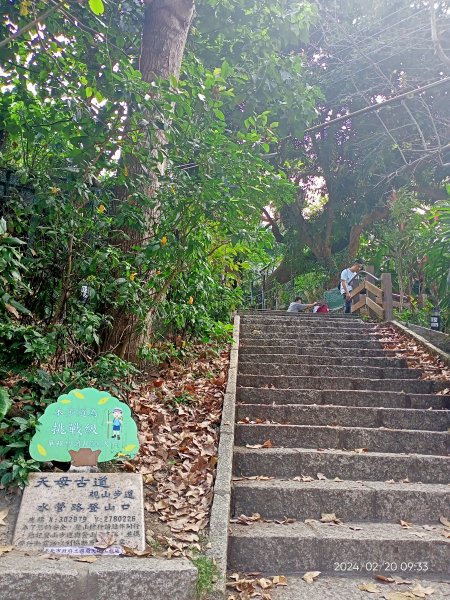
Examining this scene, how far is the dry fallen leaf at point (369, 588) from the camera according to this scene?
10.1 feet

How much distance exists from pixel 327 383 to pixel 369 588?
3402 mm

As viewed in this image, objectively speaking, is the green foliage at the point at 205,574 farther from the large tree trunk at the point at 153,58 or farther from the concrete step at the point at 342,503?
the large tree trunk at the point at 153,58

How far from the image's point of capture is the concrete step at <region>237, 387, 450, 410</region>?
5805 millimetres

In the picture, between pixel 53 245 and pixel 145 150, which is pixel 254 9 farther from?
pixel 53 245

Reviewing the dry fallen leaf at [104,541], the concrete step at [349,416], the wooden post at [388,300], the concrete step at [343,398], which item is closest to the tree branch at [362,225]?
the wooden post at [388,300]

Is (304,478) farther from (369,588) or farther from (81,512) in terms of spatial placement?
(81,512)

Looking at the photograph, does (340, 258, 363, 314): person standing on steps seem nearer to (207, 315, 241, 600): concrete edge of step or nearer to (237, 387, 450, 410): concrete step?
(237, 387, 450, 410): concrete step

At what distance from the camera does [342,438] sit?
4832mm

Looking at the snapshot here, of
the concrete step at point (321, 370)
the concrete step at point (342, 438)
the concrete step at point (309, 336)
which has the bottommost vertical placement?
the concrete step at point (342, 438)

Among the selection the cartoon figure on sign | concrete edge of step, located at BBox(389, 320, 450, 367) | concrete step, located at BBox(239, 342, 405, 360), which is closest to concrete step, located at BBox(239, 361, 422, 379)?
concrete edge of step, located at BBox(389, 320, 450, 367)

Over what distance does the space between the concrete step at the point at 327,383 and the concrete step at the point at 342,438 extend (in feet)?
4.76

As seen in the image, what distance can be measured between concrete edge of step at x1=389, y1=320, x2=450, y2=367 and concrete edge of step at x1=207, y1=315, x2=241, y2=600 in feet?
10.2

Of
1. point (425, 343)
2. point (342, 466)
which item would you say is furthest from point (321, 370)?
point (342, 466)

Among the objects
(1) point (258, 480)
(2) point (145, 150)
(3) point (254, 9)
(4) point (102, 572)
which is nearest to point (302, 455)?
(1) point (258, 480)
